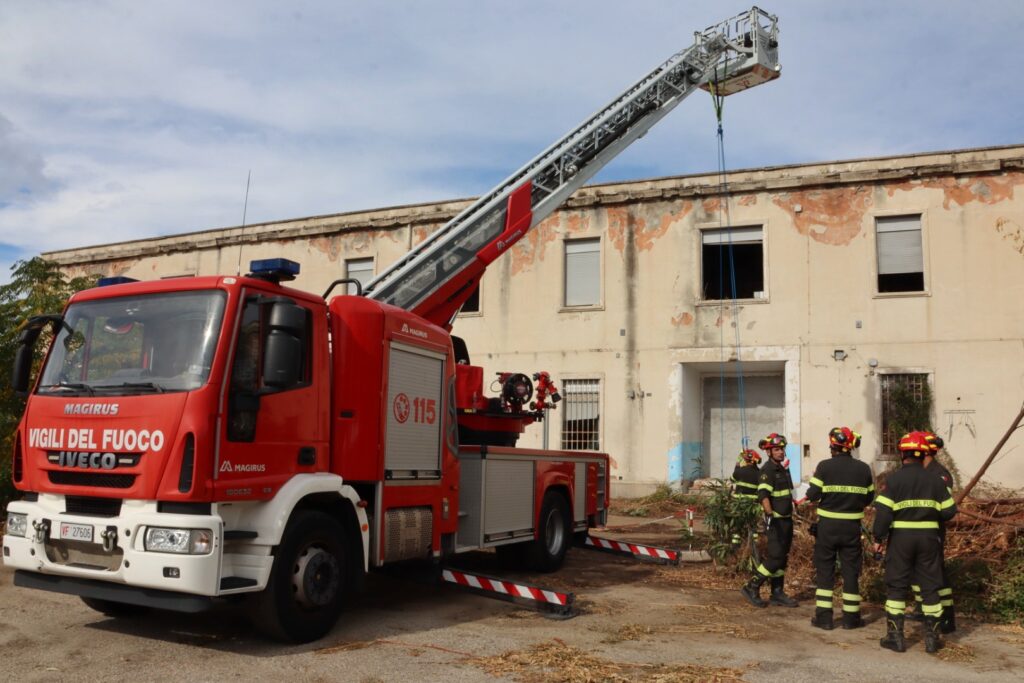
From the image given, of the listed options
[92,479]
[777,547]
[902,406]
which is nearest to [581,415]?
[902,406]

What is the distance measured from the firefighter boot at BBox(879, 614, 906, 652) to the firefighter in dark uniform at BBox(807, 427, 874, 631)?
615 millimetres

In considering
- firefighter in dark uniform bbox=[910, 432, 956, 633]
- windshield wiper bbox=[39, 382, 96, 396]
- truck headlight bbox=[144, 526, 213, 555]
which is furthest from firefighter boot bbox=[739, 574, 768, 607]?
windshield wiper bbox=[39, 382, 96, 396]

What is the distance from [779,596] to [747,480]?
1204 millimetres

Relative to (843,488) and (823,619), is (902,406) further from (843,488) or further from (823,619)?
(823,619)

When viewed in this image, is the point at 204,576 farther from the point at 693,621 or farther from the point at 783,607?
the point at 783,607

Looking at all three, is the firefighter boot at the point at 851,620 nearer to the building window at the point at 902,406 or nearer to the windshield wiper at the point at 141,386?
the windshield wiper at the point at 141,386

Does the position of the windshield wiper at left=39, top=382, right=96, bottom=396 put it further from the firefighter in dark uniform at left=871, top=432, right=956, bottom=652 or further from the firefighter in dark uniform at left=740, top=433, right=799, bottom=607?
the firefighter in dark uniform at left=871, top=432, right=956, bottom=652

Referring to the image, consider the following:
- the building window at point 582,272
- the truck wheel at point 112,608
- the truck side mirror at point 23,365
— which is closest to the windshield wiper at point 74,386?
the truck side mirror at point 23,365

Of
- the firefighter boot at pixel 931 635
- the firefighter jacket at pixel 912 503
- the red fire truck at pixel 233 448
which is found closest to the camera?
the red fire truck at pixel 233 448

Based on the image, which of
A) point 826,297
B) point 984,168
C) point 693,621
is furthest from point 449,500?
point 984,168

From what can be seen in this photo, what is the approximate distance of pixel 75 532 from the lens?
5.83 meters

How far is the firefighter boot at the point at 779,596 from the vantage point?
843cm

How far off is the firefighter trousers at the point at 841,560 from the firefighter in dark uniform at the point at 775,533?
0.70 meters

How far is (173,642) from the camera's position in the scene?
20.7ft
